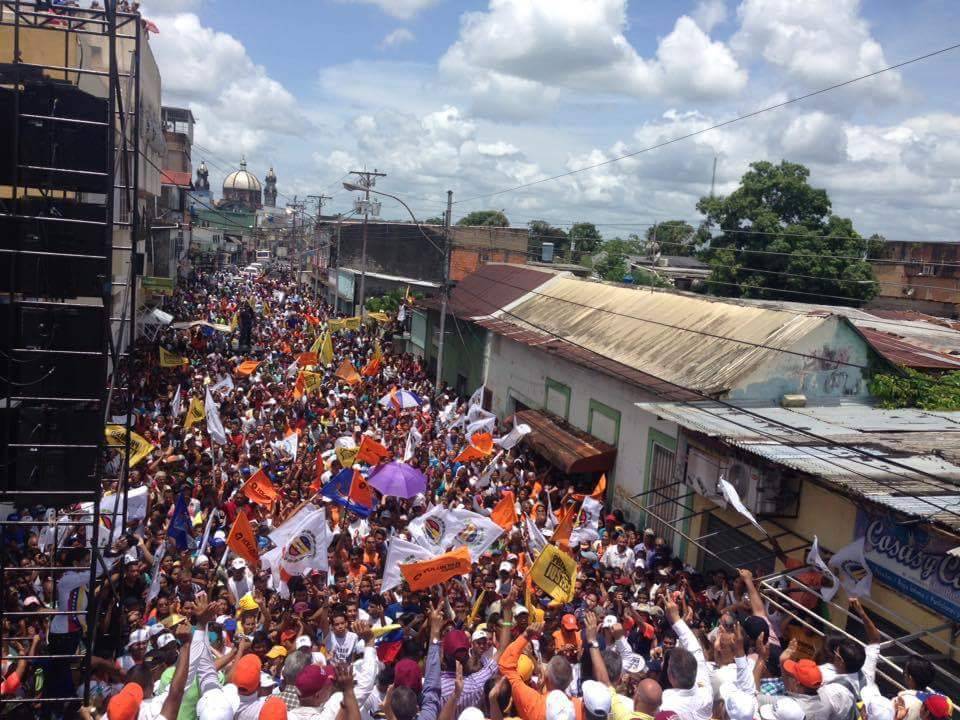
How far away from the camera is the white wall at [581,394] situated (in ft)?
52.5

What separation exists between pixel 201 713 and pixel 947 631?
7.85m

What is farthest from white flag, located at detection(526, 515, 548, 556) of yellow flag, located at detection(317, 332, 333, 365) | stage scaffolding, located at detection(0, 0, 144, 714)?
yellow flag, located at detection(317, 332, 333, 365)

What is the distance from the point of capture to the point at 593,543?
12.3 m

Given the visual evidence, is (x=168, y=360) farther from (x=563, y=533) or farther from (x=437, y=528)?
(x=563, y=533)

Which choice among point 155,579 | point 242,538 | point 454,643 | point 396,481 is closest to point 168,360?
point 396,481

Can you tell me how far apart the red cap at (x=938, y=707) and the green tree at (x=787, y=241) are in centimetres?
3032

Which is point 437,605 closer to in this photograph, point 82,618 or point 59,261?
point 82,618

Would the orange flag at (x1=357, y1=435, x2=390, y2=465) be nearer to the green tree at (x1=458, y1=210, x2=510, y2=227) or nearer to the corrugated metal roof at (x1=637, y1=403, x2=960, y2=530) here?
the corrugated metal roof at (x1=637, y1=403, x2=960, y2=530)

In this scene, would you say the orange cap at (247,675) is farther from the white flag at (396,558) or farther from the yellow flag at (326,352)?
the yellow flag at (326,352)

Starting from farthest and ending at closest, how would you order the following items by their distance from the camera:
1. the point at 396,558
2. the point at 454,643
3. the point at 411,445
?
1. the point at 411,445
2. the point at 396,558
3. the point at 454,643

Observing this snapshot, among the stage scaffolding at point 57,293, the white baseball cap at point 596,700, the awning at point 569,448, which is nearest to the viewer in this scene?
the white baseball cap at point 596,700

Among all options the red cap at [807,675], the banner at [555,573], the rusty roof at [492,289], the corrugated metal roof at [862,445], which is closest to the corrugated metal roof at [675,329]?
the corrugated metal roof at [862,445]

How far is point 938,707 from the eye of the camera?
5.40m

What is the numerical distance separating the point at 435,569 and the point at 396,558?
0.54 metres
